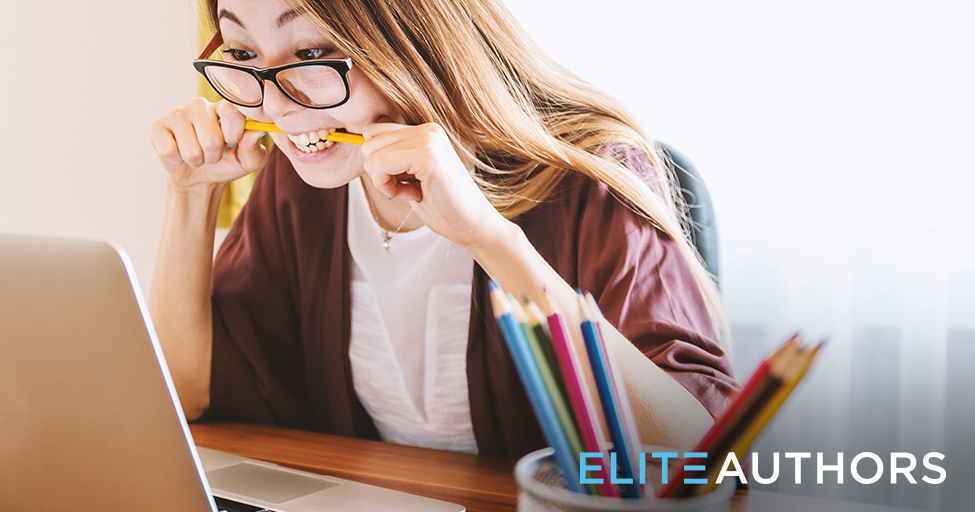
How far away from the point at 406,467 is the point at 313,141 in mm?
457

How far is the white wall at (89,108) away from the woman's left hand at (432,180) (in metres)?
1.59

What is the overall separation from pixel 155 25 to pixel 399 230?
4.81 ft

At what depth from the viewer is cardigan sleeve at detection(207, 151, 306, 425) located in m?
1.08

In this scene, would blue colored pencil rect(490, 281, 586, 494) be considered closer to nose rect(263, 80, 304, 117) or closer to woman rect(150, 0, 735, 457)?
woman rect(150, 0, 735, 457)

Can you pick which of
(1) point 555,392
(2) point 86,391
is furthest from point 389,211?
(1) point 555,392

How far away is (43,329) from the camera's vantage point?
0.42 m

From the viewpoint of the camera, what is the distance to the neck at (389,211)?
3.53ft

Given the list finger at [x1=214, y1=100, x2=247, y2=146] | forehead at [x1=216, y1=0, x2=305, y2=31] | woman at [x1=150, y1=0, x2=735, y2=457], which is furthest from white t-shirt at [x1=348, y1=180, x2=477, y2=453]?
forehead at [x1=216, y1=0, x2=305, y2=31]

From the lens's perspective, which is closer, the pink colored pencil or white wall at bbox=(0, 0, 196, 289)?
the pink colored pencil

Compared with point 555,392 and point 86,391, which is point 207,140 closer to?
point 86,391

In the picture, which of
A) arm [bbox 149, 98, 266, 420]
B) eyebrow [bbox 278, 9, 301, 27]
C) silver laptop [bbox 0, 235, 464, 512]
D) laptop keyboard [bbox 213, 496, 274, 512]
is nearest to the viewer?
silver laptop [bbox 0, 235, 464, 512]

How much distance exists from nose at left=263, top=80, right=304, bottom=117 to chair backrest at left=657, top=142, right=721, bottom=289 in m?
0.53

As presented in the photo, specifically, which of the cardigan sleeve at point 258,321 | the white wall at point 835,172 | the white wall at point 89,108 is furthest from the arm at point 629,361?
the white wall at point 89,108

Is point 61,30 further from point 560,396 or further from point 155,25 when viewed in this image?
point 560,396
